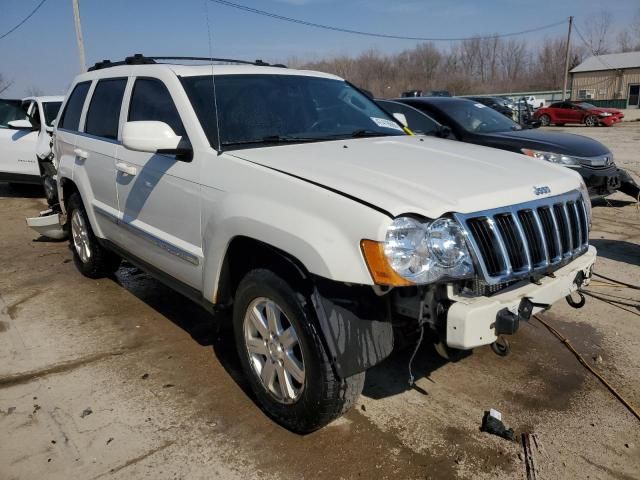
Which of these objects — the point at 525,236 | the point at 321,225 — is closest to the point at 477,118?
the point at 525,236

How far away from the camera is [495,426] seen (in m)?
2.85

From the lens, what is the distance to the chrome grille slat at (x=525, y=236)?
8.12ft

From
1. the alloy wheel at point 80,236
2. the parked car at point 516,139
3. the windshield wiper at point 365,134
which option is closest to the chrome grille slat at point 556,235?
the windshield wiper at point 365,134

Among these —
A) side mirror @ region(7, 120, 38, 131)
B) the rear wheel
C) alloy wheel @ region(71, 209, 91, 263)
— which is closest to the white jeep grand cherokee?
alloy wheel @ region(71, 209, 91, 263)

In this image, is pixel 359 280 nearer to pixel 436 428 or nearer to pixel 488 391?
pixel 436 428

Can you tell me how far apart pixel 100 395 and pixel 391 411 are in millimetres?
1735

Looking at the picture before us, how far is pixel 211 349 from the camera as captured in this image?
3873 mm

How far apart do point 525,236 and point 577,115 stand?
30.8m

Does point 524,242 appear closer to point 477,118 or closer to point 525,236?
point 525,236

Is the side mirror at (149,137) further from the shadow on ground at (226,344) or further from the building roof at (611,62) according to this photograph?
the building roof at (611,62)

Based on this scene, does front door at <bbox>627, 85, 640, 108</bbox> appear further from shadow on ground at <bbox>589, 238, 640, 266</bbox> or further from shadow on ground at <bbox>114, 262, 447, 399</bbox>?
shadow on ground at <bbox>114, 262, 447, 399</bbox>

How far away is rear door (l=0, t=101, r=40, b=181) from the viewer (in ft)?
31.6

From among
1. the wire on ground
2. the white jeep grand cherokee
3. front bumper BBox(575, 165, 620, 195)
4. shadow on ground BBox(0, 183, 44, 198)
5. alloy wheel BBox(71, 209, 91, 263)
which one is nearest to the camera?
the white jeep grand cherokee

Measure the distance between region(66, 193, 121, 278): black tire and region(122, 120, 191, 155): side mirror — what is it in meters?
2.16
